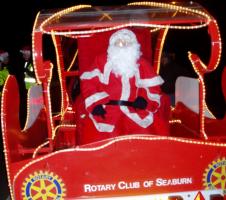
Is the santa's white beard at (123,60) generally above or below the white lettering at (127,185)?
above

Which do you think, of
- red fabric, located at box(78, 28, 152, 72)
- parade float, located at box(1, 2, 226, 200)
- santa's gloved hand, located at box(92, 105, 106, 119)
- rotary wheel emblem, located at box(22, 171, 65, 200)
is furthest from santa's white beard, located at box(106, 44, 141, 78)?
rotary wheel emblem, located at box(22, 171, 65, 200)

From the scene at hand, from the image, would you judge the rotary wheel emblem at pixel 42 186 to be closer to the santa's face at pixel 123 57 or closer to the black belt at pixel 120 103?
the black belt at pixel 120 103

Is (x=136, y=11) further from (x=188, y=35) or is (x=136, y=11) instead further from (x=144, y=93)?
(x=188, y=35)

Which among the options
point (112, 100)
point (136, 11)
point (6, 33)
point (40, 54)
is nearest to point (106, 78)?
point (112, 100)

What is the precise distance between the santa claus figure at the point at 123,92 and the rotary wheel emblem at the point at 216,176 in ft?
2.83

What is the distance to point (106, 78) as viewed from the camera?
479cm

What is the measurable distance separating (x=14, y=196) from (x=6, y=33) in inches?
793

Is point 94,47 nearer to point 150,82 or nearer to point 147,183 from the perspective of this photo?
point 150,82

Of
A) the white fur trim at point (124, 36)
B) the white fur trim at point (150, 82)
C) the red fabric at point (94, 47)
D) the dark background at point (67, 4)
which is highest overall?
the white fur trim at point (124, 36)

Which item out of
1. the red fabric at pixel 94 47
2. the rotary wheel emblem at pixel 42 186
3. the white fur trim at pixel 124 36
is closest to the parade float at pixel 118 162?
the rotary wheel emblem at pixel 42 186

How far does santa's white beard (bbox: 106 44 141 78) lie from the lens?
4.82 metres

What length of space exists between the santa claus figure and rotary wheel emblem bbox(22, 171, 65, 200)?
89cm

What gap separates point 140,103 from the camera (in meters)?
4.60

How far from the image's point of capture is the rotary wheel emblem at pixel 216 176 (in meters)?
3.86
